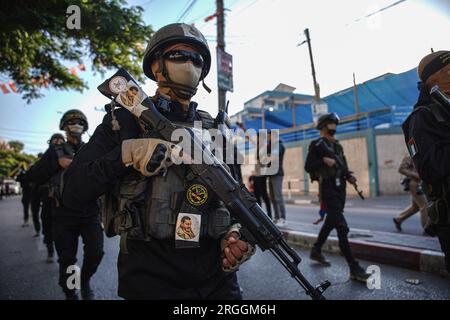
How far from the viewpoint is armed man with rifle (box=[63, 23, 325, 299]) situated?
1194 millimetres

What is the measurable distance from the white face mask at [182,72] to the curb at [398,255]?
3.11 m

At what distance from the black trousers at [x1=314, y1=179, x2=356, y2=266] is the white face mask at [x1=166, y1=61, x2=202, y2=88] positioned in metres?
2.45

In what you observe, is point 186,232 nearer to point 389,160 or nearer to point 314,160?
point 314,160

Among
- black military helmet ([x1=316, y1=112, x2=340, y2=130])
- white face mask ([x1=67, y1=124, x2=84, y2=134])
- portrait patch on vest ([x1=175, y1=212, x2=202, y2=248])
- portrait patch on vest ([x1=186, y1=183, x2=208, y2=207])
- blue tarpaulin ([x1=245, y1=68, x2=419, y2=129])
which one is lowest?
portrait patch on vest ([x1=175, y1=212, x2=202, y2=248])

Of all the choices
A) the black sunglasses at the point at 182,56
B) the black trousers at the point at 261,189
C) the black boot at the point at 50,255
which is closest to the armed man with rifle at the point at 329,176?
the black sunglasses at the point at 182,56

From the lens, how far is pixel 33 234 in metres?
6.49

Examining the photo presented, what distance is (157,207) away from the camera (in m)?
1.19

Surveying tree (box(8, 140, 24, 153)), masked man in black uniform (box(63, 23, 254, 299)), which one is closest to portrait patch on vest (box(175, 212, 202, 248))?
masked man in black uniform (box(63, 23, 254, 299))

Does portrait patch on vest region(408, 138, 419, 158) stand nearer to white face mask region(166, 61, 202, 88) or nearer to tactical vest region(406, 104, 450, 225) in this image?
tactical vest region(406, 104, 450, 225)

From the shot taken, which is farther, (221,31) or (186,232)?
(221,31)

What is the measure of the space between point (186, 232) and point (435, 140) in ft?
4.52

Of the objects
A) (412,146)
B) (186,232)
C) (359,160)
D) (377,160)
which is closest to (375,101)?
(412,146)

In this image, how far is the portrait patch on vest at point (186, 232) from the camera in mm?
1184

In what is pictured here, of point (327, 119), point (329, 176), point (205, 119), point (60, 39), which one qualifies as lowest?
point (329, 176)
